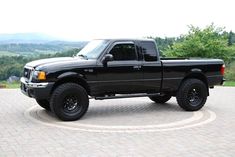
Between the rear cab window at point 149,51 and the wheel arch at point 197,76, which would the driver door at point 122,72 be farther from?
the wheel arch at point 197,76

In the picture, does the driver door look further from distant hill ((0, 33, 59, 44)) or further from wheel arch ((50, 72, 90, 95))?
distant hill ((0, 33, 59, 44))

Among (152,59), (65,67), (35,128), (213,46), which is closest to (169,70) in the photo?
(152,59)

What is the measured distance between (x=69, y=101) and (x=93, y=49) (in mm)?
1509

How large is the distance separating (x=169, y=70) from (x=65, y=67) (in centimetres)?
279

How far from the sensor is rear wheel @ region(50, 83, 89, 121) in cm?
926

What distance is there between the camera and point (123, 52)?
10195 millimetres

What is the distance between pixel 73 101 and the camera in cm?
957

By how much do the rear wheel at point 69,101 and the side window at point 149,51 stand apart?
6.19 ft

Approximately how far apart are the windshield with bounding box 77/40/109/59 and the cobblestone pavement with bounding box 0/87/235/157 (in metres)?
1.45

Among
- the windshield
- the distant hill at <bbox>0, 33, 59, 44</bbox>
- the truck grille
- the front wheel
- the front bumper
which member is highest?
the distant hill at <bbox>0, 33, 59, 44</bbox>

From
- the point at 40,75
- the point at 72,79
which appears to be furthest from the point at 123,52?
the point at 40,75

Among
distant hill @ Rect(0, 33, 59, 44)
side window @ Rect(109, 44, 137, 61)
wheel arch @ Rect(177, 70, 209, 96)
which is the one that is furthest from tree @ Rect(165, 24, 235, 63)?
side window @ Rect(109, 44, 137, 61)

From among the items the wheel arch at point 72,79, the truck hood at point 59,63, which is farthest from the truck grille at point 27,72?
the wheel arch at point 72,79

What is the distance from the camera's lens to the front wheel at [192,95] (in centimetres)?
1091
